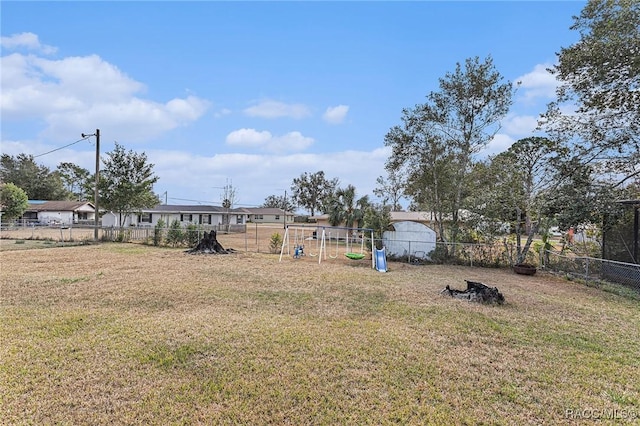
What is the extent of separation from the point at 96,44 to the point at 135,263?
7.03 metres

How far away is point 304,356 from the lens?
3.55 meters

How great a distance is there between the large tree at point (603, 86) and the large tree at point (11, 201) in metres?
37.6

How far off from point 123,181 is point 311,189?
4027 cm

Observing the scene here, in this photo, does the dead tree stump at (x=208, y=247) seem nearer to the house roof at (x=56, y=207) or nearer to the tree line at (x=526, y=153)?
the tree line at (x=526, y=153)

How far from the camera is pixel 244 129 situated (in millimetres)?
19594

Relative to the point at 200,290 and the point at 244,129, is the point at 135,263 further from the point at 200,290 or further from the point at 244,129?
the point at 244,129

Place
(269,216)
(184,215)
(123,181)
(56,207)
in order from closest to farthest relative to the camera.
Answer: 1. (123,181)
2. (184,215)
3. (56,207)
4. (269,216)

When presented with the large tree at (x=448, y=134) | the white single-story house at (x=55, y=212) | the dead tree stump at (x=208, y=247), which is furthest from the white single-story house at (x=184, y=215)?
the large tree at (x=448, y=134)

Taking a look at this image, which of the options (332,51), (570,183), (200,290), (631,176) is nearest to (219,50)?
(332,51)

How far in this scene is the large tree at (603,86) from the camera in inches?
310

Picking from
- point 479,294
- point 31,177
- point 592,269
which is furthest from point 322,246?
point 31,177

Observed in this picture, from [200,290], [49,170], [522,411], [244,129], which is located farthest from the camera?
[49,170]

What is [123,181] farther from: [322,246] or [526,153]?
[526,153]

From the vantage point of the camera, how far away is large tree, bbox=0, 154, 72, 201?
4106cm
